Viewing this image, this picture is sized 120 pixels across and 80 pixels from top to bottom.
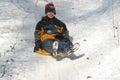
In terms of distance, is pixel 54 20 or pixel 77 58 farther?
pixel 54 20

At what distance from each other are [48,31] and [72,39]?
28.7 inches

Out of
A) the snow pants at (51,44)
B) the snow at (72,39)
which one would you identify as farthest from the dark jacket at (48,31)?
the snow at (72,39)

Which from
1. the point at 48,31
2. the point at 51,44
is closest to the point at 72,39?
the point at 48,31

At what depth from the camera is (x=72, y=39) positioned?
346 inches

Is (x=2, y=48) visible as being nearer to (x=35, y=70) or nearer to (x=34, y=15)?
(x=35, y=70)

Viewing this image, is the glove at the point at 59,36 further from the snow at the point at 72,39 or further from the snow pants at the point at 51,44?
the snow at the point at 72,39

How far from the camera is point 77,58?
7672mm

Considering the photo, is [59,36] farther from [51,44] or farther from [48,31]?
[51,44]

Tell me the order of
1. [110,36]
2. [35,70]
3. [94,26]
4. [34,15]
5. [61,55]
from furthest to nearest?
[34,15], [94,26], [110,36], [61,55], [35,70]

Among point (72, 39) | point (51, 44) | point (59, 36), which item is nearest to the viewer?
point (51, 44)

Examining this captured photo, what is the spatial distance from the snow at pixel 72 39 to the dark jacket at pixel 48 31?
33 cm

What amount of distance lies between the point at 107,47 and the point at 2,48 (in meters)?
2.53

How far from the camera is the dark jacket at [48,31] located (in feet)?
26.6

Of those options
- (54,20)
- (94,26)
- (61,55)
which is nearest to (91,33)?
(94,26)
